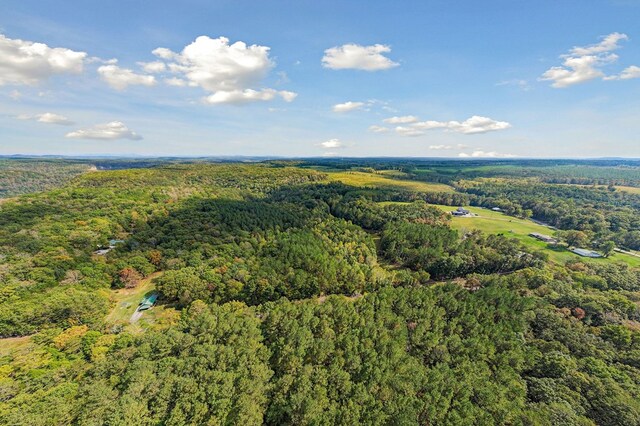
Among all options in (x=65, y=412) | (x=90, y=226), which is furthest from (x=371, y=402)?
(x=90, y=226)

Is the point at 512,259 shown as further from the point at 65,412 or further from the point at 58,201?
the point at 58,201

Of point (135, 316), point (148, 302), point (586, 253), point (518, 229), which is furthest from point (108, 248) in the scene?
point (518, 229)

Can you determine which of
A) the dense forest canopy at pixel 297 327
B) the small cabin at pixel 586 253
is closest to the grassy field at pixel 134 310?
the dense forest canopy at pixel 297 327

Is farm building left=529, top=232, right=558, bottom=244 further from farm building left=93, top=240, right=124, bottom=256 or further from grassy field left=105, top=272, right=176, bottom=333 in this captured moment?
farm building left=93, top=240, right=124, bottom=256

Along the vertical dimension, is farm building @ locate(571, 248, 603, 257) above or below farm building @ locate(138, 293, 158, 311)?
above

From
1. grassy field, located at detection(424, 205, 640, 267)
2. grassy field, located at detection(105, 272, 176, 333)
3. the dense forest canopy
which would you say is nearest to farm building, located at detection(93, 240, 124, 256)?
the dense forest canopy

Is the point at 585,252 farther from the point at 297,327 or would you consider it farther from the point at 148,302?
the point at 148,302
